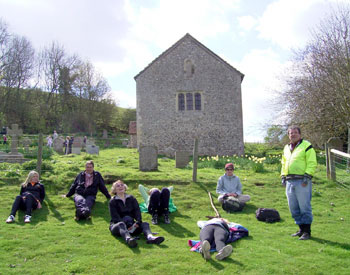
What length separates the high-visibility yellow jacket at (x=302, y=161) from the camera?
575 centimetres

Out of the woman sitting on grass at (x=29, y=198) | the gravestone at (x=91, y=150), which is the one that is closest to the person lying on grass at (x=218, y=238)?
the woman sitting on grass at (x=29, y=198)

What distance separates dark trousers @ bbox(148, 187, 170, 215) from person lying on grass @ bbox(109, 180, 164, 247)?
2.36 feet

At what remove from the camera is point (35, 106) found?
1593 inches

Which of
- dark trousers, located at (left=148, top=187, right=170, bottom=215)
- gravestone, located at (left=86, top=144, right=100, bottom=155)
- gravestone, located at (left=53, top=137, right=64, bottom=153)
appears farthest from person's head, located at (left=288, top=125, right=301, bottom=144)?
gravestone, located at (left=53, top=137, right=64, bottom=153)

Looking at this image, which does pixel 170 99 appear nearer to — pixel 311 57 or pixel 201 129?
pixel 201 129

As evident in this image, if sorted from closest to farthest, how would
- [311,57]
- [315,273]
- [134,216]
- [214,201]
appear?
[315,273] < [134,216] < [214,201] < [311,57]

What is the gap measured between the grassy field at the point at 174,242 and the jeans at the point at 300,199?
0.41m

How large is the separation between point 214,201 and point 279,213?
1.69 metres

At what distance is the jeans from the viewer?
5824 mm

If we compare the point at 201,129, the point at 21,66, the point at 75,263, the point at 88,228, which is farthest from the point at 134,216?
the point at 21,66

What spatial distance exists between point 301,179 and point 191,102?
18866 mm

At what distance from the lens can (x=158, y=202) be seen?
7023 millimetres

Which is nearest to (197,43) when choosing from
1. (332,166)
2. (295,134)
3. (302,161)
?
(332,166)

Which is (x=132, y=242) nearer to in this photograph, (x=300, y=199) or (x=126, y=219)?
(x=126, y=219)
